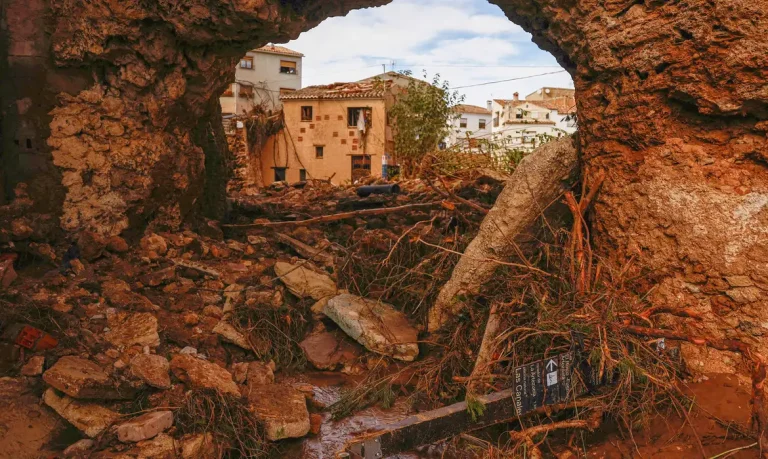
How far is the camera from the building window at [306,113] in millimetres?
23766

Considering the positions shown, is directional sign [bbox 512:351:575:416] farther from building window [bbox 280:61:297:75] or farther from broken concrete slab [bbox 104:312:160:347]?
building window [bbox 280:61:297:75]

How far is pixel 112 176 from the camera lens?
6.64 m

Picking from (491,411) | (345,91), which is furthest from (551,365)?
(345,91)

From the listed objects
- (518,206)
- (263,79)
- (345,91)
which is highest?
(263,79)

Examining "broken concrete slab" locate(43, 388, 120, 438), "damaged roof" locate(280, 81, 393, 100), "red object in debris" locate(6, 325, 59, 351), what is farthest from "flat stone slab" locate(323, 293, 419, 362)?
"damaged roof" locate(280, 81, 393, 100)

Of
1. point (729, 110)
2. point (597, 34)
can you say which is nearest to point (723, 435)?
point (729, 110)

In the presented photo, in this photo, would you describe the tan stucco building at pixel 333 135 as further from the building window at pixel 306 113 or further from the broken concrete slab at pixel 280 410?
the broken concrete slab at pixel 280 410

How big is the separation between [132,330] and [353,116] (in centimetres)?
1829

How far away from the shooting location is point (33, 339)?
4.80m

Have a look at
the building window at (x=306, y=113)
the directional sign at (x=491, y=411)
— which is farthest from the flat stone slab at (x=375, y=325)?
the building window at (x=306, y=113)

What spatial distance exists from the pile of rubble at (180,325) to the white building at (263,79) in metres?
19.6

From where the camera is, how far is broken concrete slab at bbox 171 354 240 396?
15.2 ft

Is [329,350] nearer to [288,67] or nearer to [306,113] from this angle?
[306,113]

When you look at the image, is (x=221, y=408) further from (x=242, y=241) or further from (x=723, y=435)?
(x=242, y=241)
